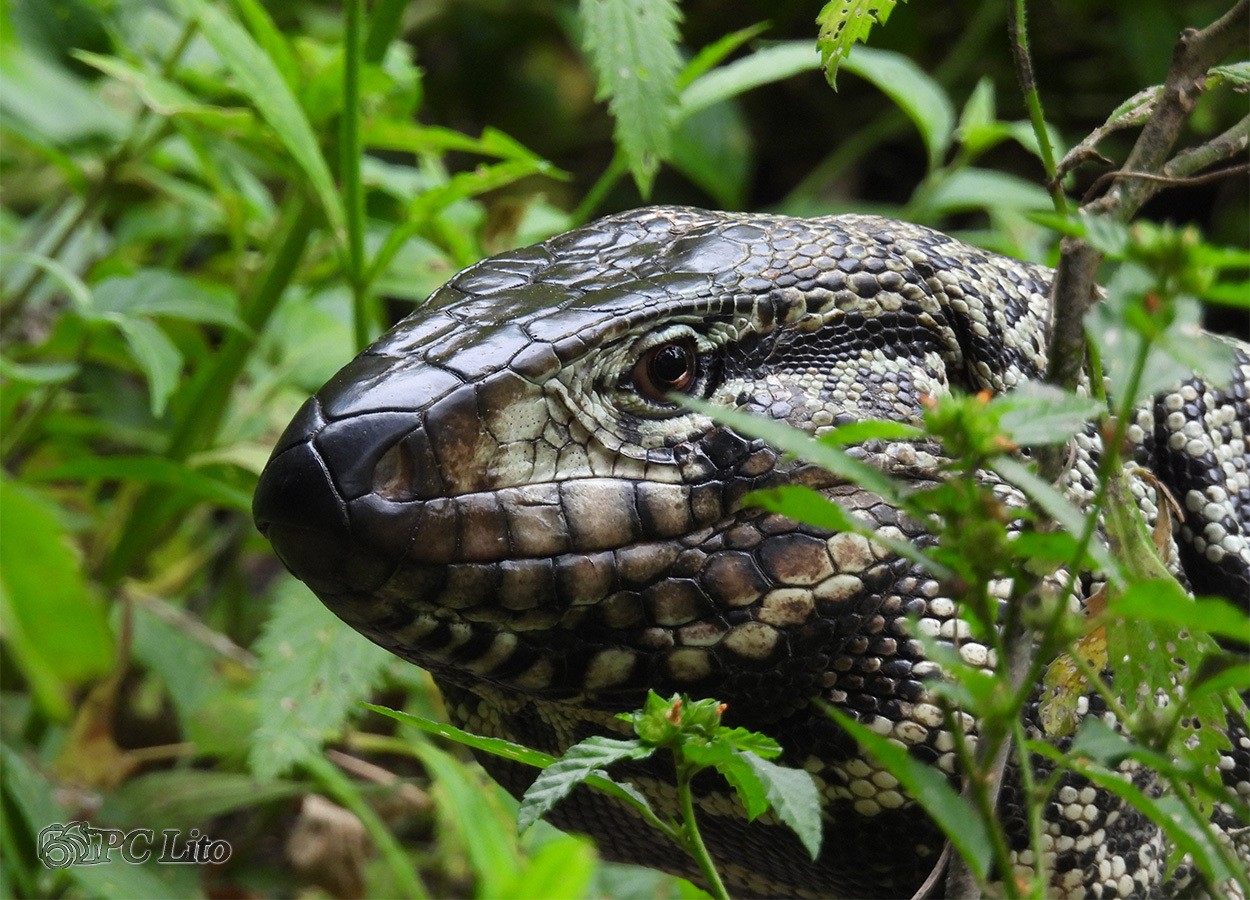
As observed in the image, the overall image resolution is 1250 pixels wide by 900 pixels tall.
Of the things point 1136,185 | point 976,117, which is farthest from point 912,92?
point 1136,185

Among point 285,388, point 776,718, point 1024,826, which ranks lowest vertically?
point 285,388

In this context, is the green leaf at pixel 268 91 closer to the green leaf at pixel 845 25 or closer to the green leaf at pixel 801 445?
the green leaf at pixel 845 25

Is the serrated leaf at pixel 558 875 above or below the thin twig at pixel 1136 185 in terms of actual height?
below

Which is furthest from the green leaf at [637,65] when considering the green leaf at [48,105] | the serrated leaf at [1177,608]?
the green leaf at [48,105]

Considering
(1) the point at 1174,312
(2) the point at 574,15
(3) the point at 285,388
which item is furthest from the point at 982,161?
(1) the point at 1174,312

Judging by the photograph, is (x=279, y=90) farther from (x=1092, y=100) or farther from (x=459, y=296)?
(x=1092, y=100)

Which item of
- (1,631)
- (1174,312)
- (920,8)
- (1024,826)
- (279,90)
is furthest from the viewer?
(920,8)

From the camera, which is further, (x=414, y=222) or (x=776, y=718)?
(x=414, y=222)
